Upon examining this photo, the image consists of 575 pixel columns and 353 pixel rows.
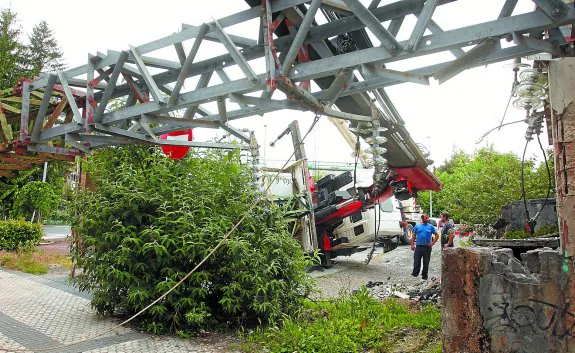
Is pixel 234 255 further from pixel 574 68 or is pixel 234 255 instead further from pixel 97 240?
pixel 574 68

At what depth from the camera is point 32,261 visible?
13492 millimetres

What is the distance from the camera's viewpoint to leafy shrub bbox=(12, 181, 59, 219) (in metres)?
19.8

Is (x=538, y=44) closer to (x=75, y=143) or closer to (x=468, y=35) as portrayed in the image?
(x=468, y=35)

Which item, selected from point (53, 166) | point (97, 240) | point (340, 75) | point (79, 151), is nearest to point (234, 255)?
point (97, 240)

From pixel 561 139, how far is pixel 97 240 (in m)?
6.47

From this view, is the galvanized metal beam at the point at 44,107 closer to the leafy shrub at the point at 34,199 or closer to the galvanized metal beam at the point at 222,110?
the galvanized metal beam at the point at 222,110

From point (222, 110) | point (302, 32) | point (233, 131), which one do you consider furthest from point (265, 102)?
point (233, 131)

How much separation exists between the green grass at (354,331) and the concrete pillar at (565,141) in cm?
262

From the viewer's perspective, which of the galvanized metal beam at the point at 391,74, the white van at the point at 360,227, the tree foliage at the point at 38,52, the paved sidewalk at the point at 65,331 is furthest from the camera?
the tree foliage at the point at 38,52

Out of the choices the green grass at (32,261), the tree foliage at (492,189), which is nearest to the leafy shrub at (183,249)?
the green grass at (32,261)

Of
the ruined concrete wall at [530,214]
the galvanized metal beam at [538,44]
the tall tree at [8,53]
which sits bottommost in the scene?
the ruined concrete wall at [530,214]

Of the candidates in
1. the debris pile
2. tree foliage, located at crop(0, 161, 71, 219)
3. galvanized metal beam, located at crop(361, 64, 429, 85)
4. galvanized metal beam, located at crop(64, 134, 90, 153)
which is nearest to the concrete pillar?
galvanized metal beam, located at crop(361, 64, 429, 85)

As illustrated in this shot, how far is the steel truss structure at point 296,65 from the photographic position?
12.7 feet

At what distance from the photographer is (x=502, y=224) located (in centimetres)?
857
